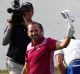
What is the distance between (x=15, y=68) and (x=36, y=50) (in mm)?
1236

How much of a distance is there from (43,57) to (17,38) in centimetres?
139

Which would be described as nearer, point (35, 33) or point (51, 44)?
point (51, 44)

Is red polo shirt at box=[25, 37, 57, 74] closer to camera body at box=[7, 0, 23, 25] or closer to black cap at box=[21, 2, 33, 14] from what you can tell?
black cap at box=[21, 2, 33, 14]

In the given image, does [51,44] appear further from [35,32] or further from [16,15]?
[16,15]

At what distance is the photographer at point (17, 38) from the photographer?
24.7 ft

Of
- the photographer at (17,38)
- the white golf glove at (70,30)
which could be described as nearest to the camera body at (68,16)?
the white golf glove at (70,30)

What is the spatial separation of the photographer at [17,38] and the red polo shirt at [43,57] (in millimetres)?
1141

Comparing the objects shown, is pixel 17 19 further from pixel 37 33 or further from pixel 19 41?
pixel 37 33

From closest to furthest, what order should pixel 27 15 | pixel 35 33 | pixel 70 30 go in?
pixel 70 30, pixel 35 33, pixel 27 15

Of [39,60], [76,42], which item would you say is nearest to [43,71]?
[39,60]

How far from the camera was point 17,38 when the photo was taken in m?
7.64

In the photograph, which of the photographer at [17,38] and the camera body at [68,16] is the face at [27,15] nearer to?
the photographer at [17,38]

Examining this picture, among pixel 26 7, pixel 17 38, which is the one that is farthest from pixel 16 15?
pixel 17 38

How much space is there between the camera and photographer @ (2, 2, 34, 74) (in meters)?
7.52
